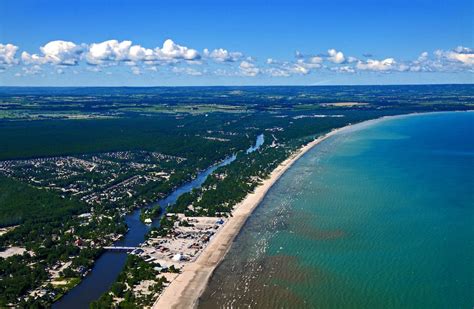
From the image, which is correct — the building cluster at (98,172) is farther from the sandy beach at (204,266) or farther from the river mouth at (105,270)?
the sandy beach at (204,266)

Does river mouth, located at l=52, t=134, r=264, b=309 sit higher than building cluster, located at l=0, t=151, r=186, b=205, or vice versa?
building cluster, located at l=0, t=151, r=186, b=205

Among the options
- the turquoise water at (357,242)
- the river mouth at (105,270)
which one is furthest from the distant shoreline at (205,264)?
the river mouth at (105,270)

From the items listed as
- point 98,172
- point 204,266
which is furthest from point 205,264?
point 98,172

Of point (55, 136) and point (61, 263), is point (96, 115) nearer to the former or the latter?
point (55, 136)

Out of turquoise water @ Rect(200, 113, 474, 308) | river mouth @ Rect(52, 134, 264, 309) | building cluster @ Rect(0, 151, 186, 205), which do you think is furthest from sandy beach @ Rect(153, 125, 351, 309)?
building cluster @ Rect(0, 151, 186, 205)

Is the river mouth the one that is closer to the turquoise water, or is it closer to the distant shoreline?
the distant shoreline

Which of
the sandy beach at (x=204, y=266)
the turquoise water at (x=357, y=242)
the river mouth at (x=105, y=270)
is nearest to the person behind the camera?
the sandy beach at (x=204, y=266)

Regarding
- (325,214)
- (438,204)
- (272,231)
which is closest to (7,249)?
(272,231)
